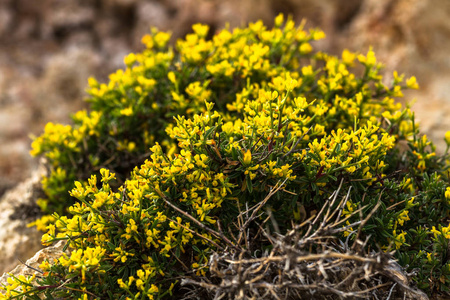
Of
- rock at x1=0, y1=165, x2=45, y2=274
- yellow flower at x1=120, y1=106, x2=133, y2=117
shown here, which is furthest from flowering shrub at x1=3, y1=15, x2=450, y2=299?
rock at x1=0, y1=165, x2=45, y2=274

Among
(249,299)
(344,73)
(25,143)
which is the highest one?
(25,143)

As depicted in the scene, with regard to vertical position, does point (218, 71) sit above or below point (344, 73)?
above

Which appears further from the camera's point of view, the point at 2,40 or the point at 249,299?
the point at 2,40

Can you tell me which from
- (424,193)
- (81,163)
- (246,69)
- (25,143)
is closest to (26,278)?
(81,163)

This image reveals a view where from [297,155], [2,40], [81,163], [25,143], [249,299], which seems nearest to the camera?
[249,299]

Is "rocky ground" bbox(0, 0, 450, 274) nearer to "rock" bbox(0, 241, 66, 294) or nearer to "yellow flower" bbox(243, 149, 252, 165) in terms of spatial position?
"rock" bbox(0, 241, 66, 294)

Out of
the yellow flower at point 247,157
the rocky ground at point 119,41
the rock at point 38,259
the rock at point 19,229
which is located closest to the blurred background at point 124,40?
the rocky ground at point 119,41

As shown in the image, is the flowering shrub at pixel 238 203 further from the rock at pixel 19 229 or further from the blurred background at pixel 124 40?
the blurred background at pixel 124 40

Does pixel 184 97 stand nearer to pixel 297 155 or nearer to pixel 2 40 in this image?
pixel 297 155
